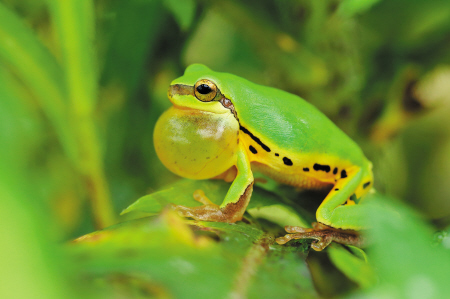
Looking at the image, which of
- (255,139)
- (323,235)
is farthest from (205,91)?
(323,235)

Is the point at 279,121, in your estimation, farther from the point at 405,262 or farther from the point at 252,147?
the point at 405,262

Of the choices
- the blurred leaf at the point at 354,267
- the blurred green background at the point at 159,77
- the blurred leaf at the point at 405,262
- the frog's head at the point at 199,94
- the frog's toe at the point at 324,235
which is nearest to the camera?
the blurred leaf at the point at 405,262

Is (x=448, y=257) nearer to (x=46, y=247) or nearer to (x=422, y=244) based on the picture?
(x=422, y=244)

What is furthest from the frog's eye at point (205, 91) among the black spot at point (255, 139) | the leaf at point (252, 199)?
the leaf at point (252, 199)

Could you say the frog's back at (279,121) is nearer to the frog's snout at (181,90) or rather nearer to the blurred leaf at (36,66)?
the frog's snout at (181,90)

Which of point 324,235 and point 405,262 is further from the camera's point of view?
point 324,235

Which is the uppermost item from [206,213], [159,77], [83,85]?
[159,77]

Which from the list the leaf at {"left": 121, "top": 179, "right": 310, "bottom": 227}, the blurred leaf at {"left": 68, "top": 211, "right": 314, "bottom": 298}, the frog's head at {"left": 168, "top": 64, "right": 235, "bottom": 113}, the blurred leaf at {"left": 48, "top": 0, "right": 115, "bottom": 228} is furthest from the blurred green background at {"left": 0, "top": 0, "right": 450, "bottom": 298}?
the blurred leaf at {"left": 68, "top": 211, "right": 314, "bottom": 298}
